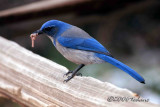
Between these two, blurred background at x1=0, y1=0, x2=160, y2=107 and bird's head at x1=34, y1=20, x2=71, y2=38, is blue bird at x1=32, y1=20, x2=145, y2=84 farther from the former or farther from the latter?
blurred background at x1=0, y1=0, x2=160, y2=107

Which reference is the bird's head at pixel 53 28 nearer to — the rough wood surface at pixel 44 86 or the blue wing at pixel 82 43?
the blue wing at pixel 82 43

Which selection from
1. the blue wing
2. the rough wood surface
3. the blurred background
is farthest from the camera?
the blurred background

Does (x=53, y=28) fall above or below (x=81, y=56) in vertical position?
→ above

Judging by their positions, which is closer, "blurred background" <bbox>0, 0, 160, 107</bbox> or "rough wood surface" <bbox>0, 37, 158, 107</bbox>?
"rough wood surface" <bbox>0, 37, 158, 107</bbox>

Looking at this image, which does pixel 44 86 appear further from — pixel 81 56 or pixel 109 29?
pixel 109 29

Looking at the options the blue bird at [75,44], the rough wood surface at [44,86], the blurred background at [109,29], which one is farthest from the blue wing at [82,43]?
the blurred background at [109,29]

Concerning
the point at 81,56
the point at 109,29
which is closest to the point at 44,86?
the point at 81,56

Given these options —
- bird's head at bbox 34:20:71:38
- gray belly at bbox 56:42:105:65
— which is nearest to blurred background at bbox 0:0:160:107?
bird's head at bbox 34:20:71:38

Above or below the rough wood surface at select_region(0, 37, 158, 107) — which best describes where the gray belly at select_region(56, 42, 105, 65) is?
above
